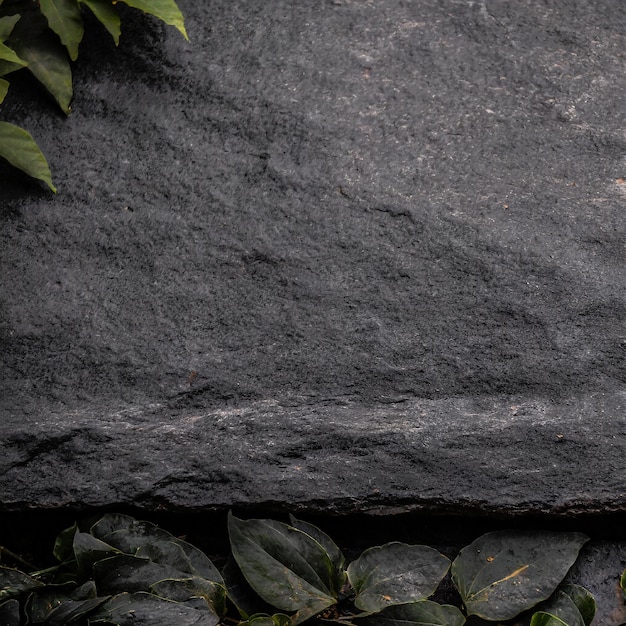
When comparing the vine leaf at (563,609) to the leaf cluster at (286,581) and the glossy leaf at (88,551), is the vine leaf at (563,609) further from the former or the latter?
the glossy leaf at (88,551)

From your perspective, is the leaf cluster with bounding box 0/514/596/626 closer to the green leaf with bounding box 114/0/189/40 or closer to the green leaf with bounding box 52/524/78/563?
the green leaf with bounding box 52/524/78/563

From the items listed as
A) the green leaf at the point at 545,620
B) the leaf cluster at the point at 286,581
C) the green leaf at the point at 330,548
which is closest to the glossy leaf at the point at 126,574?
the leaf cluster at the point at 286,581

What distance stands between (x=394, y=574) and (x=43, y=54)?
1.38m

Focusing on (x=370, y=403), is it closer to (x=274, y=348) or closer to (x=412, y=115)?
(x=274, y=348)

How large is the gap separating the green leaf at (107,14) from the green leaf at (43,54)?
0.11 m

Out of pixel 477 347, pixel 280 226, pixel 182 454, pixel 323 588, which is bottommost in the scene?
pixel 323 588

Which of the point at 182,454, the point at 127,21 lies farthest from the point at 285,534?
the point at 127,21

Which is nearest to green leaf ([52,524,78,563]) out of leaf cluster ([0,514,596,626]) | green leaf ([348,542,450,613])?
leaf cluster ([0,514,596,626])

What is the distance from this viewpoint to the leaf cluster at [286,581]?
164 centimetres

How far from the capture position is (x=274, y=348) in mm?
1827

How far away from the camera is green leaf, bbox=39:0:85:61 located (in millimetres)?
1930

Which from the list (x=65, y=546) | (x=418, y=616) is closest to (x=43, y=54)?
(x=65, y=546)

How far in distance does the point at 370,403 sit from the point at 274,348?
0.76 feet

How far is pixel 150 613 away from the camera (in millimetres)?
1596
